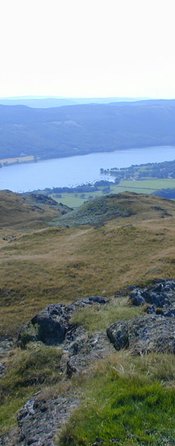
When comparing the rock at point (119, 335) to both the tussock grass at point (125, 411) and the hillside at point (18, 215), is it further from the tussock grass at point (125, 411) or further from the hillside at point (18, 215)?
the hillside at point (18, 215)

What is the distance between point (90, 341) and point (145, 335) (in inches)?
129

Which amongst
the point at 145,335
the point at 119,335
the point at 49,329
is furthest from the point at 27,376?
the point at 145,335

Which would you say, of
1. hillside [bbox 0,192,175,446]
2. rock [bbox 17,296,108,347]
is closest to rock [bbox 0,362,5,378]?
hillside [bbox 0,192,175,446]

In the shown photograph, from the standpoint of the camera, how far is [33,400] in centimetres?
1420

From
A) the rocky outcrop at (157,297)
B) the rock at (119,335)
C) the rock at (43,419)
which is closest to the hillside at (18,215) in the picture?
the rocky outcrop at (157,297)

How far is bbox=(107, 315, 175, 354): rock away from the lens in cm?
1470

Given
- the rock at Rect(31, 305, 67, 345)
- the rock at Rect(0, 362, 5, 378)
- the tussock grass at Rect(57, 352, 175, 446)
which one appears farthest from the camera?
the rock at Rect(31, 305, 67, 345)

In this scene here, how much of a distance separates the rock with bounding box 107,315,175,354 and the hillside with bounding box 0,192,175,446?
0.04 metres

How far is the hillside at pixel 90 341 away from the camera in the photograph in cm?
1070

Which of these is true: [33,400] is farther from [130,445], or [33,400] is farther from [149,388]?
[130,445]

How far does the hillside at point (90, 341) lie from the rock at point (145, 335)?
0.14ft

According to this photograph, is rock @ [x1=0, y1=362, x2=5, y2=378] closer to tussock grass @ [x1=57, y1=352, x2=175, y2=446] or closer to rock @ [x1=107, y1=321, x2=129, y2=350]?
rock @ [x1=107, y1=321, x2=129, y2=350]

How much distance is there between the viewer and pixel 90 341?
1912cm

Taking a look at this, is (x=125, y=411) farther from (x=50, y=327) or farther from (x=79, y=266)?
(x=79, y=266)
